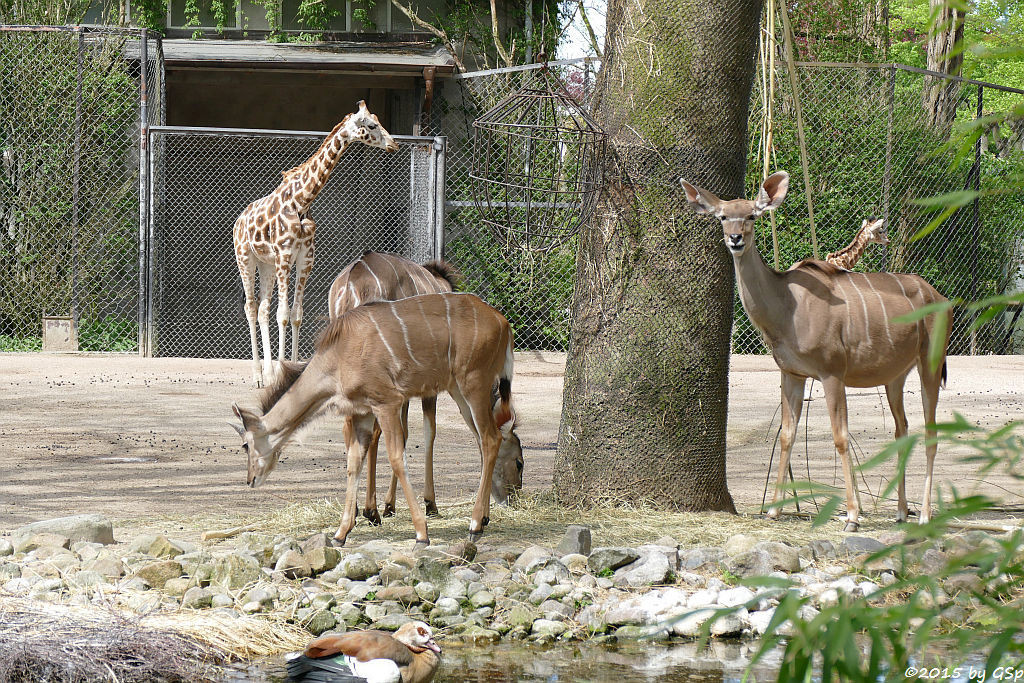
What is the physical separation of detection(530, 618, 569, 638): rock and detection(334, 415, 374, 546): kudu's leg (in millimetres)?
1113

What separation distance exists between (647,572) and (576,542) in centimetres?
36

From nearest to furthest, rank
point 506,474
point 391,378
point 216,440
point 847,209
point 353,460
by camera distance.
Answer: point 391,378
point 353,460
point 506,474
point 216,440
point 847,209

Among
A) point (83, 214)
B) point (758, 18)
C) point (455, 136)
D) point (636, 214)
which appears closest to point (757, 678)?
point (636, 214)

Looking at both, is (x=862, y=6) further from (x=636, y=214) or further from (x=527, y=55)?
(x=636, y=214)

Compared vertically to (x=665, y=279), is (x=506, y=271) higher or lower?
lower

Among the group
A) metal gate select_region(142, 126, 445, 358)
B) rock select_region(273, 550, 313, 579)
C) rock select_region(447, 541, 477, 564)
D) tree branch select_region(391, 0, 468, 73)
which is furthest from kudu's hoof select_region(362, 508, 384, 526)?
tree branch select_region(391, 0, 468, 73)

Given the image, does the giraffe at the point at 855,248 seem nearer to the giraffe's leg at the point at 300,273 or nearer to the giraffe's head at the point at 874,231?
the giraffe's head at the point at 874,231

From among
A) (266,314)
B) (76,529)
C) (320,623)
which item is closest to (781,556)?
(320,623)

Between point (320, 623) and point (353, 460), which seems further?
point (353, 460)

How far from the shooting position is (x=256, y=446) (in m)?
5.50

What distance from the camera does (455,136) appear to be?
16234mm

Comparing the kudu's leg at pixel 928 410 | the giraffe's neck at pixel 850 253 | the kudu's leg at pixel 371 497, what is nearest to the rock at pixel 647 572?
the kudu's leg at pixel 371 497

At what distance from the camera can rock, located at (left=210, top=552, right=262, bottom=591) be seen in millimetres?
4734

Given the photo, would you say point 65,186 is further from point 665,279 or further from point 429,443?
point 665,279
